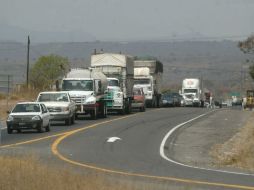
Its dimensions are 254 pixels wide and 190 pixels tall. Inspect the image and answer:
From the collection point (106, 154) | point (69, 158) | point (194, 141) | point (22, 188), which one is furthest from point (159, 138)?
point (22, 188)

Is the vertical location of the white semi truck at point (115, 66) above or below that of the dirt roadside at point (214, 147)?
above

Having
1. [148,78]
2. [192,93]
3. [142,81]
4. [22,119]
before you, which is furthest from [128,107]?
[192,93]

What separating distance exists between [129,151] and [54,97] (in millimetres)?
15465

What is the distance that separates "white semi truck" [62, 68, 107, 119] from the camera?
144 feet

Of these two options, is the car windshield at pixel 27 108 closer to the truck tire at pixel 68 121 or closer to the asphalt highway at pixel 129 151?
the asphalt highway at pixel 129 151

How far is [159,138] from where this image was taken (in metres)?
31.7

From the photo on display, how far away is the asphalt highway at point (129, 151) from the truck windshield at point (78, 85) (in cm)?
401

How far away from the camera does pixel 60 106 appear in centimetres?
3856

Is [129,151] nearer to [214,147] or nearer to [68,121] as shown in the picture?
[214,147]

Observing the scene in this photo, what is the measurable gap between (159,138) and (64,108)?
8346mm

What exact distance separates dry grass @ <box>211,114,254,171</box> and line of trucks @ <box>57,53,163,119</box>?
13.4 metres

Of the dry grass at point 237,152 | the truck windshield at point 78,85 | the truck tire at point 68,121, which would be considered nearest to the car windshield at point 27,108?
the truck tire at point 68,121

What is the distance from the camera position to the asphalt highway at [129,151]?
1720 cm

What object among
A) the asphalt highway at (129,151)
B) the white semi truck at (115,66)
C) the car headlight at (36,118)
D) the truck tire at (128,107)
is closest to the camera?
the asphalt highway at (129,151)
